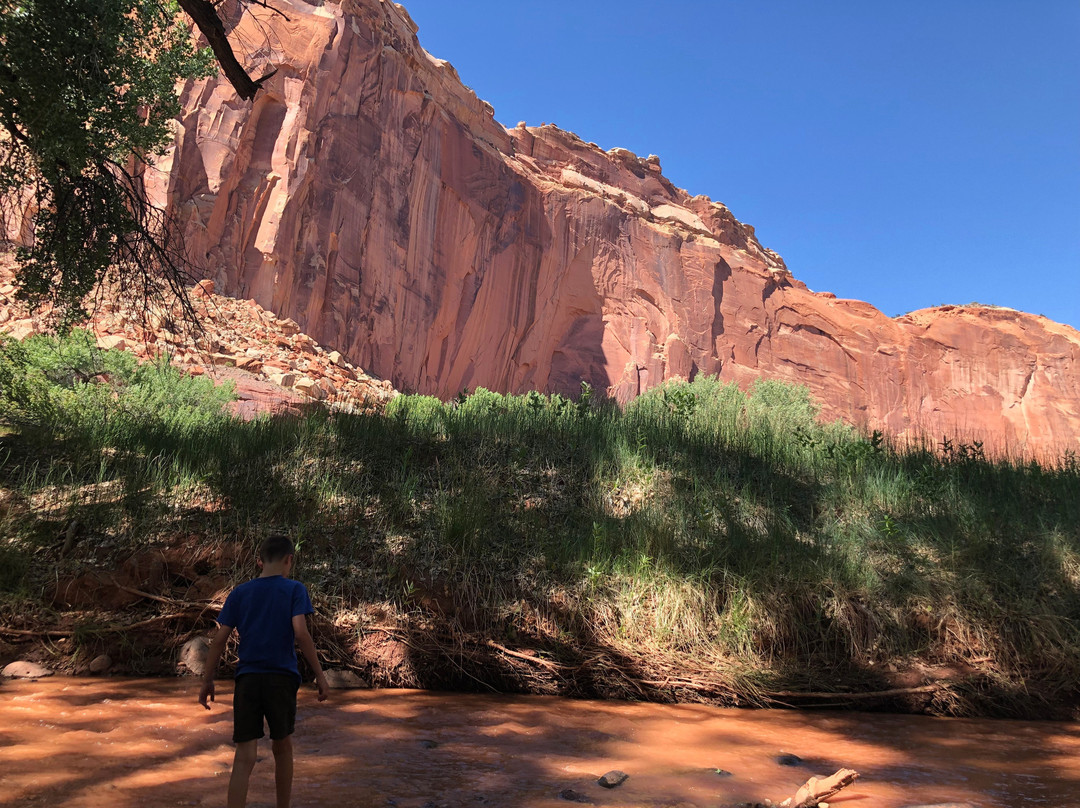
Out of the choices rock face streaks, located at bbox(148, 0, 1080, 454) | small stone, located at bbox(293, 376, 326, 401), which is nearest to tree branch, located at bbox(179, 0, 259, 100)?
small stone, located at bbox(293, 376, 326, 401)

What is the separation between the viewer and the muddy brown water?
118 inches

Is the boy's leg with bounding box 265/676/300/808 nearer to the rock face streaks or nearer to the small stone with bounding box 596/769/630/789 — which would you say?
the small stone with bounding box 596/769/630/789

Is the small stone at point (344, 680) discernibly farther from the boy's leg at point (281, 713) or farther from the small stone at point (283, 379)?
the small stone at point (283, 379)

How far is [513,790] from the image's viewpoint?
10.3ft

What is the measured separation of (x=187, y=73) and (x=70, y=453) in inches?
175

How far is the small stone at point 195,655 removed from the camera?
4945mm

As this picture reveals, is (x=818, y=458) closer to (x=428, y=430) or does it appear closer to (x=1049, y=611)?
(x=1049, y=611)

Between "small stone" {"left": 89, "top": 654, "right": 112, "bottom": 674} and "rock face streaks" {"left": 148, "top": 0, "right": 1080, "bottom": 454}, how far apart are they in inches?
561

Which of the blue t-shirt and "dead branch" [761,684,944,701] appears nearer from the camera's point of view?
the blue t-shirt

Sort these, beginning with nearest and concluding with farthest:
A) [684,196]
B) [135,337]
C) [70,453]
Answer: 1. [70,453]
2. [135,337]
3. [684,196]

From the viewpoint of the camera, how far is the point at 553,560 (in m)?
5.91

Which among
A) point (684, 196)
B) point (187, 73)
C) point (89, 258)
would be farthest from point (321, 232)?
point (684, 196)

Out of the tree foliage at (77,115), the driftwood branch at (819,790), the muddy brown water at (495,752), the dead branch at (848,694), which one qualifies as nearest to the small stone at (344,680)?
the muddy brown water at (495,752)

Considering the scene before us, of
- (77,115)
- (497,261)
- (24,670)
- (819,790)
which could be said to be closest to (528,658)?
(819,790)
